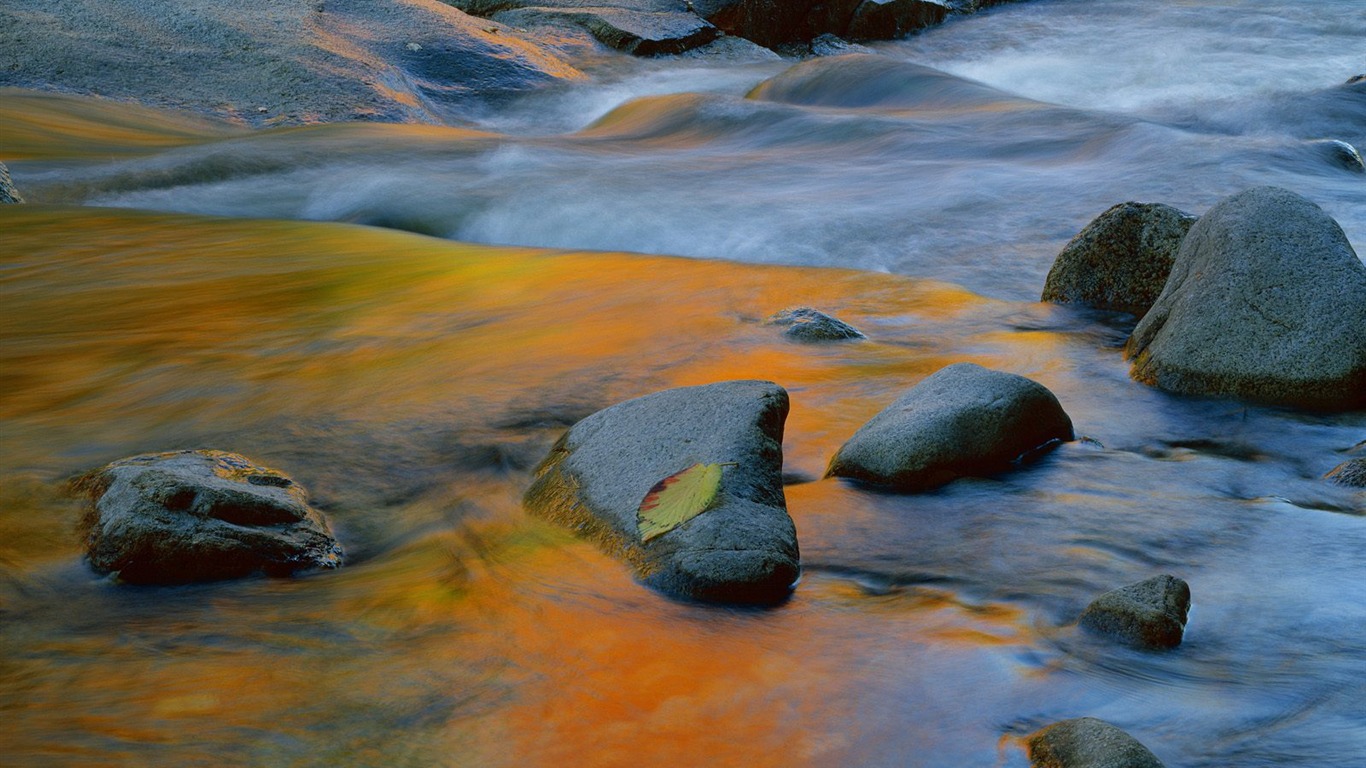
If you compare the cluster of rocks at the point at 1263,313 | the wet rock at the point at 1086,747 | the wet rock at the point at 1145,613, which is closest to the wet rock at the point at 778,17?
the cluster of rocks at the point at 1263,313

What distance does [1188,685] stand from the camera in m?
2.40

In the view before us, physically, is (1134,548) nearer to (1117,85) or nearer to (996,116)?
(996,116)

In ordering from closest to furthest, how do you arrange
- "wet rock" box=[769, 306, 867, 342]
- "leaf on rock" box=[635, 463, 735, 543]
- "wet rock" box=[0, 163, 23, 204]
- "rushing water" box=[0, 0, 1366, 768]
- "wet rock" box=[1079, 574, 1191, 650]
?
"rushing water" box=[0, 0, 1366, 768]
"wet rock" box=[1079, 574, 1191, 650]
"leaf on rock" box=[635, 463, 735, 543]
"wet rock" box=[769, 306, 867, 342]
"wet rock" box=[0, 163, 23, 204]

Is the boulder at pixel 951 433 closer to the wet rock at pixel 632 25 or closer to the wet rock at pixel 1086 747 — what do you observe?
the wet rock at pixel 1086 747

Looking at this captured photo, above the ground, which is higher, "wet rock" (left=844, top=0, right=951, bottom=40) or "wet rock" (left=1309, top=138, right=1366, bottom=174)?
"wet rock" (left=844, top=0, right=951, bottom=40)

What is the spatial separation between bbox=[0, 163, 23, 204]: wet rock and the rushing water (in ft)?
1.23

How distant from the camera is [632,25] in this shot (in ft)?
46.1

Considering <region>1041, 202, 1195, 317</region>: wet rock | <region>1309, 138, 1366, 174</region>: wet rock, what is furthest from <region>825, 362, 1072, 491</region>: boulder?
<region>1309, 138, 1366, 174</region>: wet rock

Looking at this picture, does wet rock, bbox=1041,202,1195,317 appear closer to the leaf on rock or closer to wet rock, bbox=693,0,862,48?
the leaf on rock

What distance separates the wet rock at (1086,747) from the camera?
6.51ft

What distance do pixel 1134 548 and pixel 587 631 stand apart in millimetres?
1493

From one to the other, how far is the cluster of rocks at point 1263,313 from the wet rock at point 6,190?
6.10m

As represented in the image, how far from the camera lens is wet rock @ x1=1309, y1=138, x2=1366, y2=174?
317 inches

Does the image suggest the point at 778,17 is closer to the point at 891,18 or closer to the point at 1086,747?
the point at 891,18
